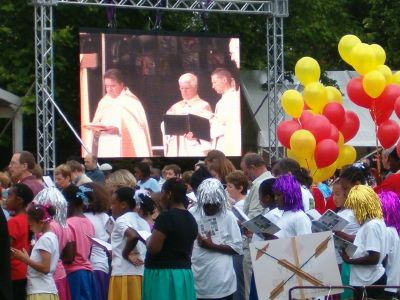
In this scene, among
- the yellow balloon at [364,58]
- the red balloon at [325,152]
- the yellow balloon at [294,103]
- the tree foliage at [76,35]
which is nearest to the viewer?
the red balloon at [325,152]

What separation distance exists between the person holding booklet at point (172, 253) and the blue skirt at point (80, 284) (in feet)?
2.75

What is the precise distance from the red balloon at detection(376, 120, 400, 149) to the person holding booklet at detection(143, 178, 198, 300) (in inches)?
259

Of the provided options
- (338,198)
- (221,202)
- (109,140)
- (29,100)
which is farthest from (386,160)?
(29,100)

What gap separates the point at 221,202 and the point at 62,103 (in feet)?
49.4

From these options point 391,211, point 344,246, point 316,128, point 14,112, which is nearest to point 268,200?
point 344,246

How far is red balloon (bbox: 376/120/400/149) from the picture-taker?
15.1m

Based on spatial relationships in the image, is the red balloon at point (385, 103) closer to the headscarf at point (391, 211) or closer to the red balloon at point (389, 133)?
the red balloon at point (389, 133)

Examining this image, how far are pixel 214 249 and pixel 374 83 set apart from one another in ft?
19.6

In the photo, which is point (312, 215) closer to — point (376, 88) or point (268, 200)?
point (268, 200)

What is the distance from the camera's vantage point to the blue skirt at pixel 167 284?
904 cm

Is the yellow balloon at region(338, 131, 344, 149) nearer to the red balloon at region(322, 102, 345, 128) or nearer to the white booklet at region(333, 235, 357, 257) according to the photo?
the red balloon at region(322, 102, 345, 128)

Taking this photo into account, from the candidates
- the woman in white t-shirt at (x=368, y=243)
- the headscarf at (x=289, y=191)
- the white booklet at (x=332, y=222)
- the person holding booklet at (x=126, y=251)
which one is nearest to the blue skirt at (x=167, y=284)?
the person holding booklet at (x=126, y=251)

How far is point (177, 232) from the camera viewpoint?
8.84m

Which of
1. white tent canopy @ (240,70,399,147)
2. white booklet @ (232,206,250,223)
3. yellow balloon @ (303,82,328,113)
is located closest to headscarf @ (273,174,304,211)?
white booklet @ (232,206,250,223)
